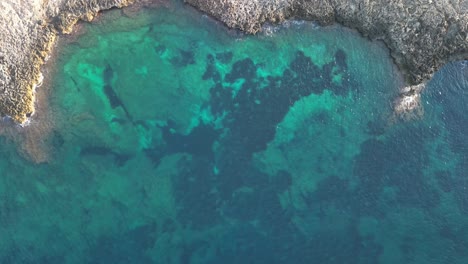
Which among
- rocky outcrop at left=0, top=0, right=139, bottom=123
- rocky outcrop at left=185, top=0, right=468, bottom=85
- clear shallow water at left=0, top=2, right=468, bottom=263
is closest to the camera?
rocky outcrop at left=0, top=0, right=139, bottom=123

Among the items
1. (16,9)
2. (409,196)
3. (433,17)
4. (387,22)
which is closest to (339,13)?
(387,22)

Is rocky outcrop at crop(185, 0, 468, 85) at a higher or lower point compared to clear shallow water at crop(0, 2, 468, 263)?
higher

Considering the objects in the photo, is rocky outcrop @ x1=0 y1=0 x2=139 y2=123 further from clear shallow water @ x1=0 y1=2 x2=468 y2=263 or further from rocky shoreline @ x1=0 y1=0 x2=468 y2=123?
clear shallow water @ x1=0 y1=2 x2=468 y2=263

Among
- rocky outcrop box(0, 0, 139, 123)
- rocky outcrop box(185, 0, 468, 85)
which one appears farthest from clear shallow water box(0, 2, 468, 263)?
rocky outcrop box(0, 0, 139, 123)

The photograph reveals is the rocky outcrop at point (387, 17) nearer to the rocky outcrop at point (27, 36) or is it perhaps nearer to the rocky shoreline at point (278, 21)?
the rocky shoreline at point (278, 21)

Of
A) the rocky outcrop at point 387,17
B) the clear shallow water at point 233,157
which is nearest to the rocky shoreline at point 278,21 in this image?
the rocky outcrop at point 387,17

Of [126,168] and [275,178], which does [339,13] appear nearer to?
[275,178]
